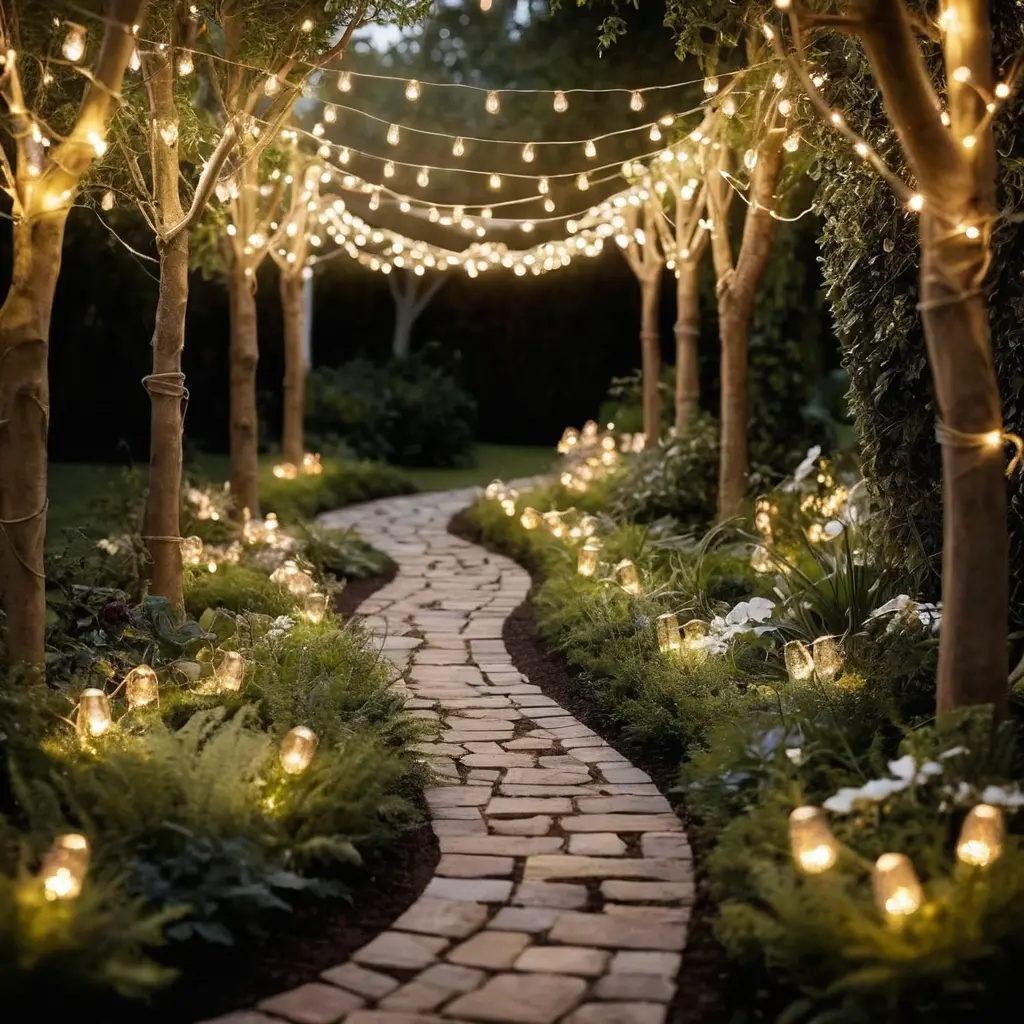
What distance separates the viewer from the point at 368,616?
24.0 ft

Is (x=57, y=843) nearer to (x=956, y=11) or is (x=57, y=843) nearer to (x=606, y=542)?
(x=956, y=11)

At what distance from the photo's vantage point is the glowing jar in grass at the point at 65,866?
2.86 m

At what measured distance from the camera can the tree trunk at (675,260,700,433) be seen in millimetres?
9766

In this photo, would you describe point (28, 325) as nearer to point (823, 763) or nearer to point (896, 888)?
point (823, 763)

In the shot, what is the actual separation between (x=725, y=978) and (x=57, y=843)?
1680 mm

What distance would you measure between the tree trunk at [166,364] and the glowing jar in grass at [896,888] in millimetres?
3691

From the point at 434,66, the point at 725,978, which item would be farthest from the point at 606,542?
the point at 434,66

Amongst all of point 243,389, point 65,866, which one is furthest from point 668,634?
point 243,389

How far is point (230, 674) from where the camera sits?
459 cm

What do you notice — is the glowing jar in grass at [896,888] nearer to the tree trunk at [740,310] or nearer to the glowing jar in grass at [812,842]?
the glowing jar in grass at [812,842]

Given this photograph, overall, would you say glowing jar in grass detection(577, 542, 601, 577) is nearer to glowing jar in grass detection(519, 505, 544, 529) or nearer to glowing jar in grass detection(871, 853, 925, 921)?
glowing jar in grass detection(519, 505, 544, 529)

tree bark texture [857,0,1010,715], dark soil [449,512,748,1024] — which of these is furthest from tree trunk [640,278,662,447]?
tree bark texture [857,0,1010,715]

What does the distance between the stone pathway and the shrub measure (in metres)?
9.55

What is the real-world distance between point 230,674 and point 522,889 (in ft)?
5.27
